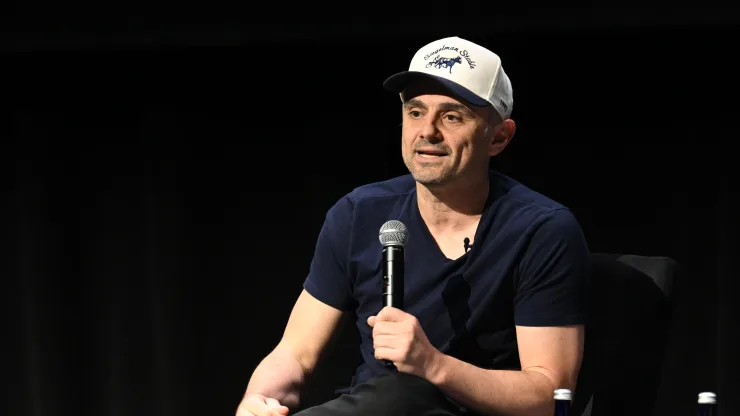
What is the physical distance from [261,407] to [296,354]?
234mm

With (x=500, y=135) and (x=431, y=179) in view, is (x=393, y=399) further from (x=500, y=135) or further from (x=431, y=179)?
(x=500, y=135)

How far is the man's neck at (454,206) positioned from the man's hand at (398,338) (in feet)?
1.35

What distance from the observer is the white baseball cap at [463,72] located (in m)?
2.22

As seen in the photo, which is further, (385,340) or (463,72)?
(463,72)

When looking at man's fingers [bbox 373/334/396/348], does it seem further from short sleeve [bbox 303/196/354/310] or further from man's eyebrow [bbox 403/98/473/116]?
man's eyebrow [bbox 403/98/473/116]

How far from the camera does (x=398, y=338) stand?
6.23ft

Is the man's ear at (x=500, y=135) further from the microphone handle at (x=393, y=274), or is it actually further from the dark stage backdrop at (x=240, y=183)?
the dark stage backdrop at (x=240, y=183)

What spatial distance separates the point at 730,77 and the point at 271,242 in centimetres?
147

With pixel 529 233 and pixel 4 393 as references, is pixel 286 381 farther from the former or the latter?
pixel 4 393

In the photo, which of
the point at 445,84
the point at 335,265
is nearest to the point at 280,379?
the point at 335,265

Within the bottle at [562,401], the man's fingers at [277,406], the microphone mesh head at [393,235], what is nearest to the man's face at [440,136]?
the microphone mesh head at [393,235]

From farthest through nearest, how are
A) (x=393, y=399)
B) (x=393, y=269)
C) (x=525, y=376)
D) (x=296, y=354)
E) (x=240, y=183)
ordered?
(x=240, y=183) → (x=296, y=354) → (x=525, y=376) → (x=393, y=399) → (x=393, y=269)

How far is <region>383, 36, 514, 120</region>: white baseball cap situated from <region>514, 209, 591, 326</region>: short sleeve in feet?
0.90

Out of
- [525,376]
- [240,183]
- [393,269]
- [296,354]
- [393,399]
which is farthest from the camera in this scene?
[240,183]
